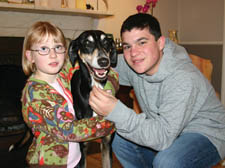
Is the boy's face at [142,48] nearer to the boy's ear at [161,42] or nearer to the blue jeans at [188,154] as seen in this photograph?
the boy's ear at [161,42]

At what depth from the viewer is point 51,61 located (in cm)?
147

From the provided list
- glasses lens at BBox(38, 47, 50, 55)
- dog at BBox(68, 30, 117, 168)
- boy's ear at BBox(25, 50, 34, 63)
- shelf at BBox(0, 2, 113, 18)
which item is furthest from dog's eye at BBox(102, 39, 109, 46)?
shelf at BBox(0, 2, 113, 18)

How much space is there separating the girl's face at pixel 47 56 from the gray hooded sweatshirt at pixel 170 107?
1.34 ft

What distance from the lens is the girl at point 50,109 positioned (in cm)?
137

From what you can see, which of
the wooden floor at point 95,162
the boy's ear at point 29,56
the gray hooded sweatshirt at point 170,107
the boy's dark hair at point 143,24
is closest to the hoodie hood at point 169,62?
the gray hooded sweatshirt at point 170,107

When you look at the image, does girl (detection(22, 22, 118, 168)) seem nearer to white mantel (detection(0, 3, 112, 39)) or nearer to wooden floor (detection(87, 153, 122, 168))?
wooden floor (detection(87, 153, 122, 168))

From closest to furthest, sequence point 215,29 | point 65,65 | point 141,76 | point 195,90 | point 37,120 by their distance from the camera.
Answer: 1. point 37,120
2. point 195,90
3. point 65,65
4. point 141,76
5. point 215,29

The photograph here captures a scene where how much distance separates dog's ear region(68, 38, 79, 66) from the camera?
152cm

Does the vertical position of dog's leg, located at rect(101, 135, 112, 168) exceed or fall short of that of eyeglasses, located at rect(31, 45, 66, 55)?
it falls short

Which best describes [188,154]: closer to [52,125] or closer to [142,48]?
[142,48]

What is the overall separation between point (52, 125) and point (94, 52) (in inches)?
17.0

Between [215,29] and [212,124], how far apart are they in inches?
123

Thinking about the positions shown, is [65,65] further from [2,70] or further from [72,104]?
[2,70]

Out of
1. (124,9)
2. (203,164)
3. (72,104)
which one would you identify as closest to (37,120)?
(72,104)
